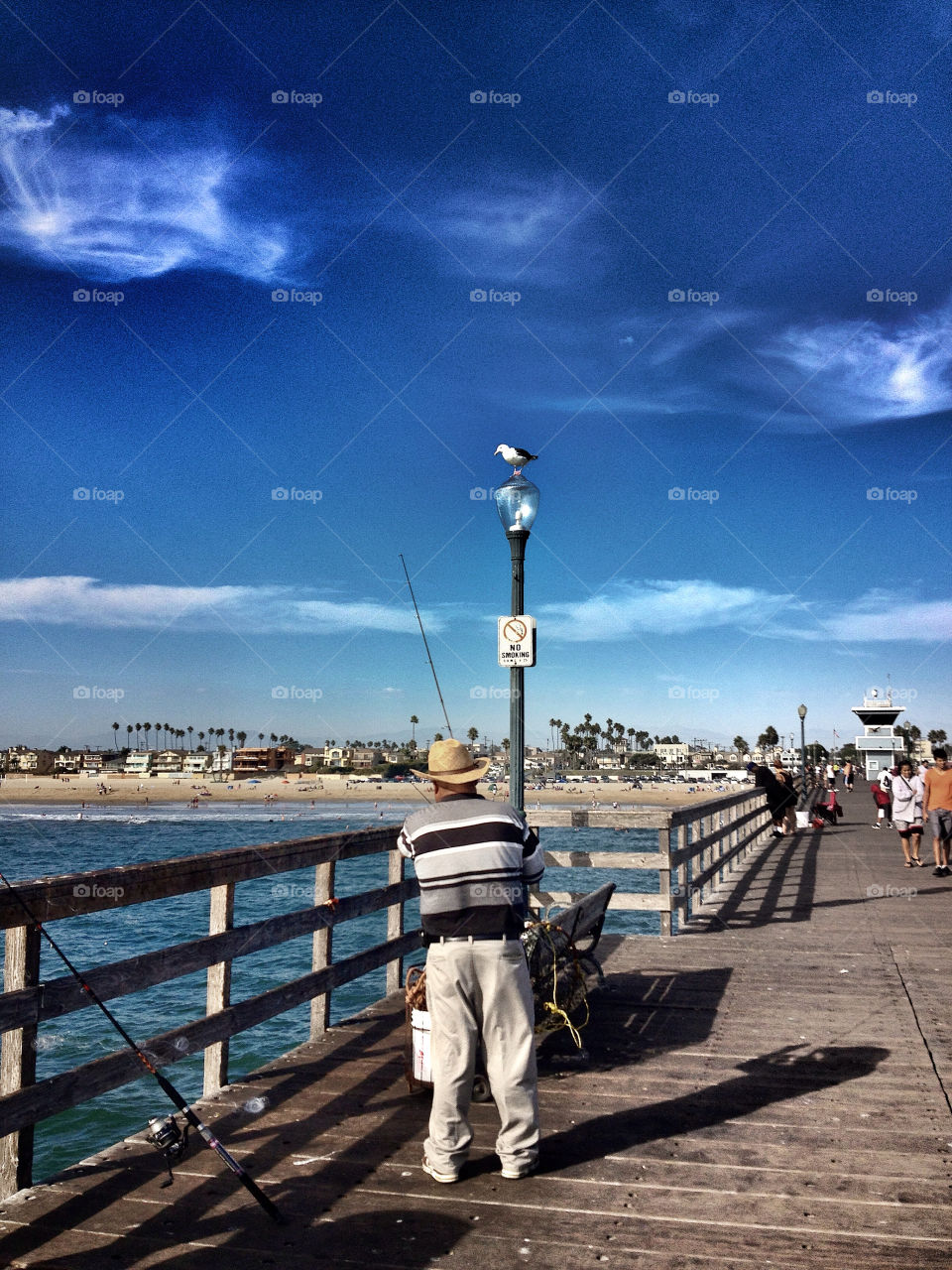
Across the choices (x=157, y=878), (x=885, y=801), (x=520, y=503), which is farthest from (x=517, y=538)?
(x=885, y=801)

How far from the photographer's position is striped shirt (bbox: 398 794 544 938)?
4230 mm

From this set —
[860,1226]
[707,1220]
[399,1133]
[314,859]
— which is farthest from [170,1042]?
[860,1226]

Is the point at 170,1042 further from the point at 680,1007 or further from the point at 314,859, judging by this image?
the point at 680,1007

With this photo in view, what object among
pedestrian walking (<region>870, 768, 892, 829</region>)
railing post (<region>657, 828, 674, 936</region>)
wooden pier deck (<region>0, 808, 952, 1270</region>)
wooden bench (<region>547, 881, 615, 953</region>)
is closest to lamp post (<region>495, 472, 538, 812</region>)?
wooden bench (<region>547, 881, 615, 953</region>)

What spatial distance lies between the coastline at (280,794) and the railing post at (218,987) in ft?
386

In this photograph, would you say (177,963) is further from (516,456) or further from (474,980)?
(516,456)

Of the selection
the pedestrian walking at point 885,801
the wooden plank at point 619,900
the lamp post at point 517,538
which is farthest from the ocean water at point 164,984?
the pedestrian walking at point 885,801

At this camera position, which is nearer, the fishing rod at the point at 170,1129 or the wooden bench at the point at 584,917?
the fishing rod at the point at 170,1129

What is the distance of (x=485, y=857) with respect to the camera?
169 inches

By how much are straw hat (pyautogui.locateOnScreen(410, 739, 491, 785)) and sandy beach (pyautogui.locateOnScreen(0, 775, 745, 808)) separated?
12025cm

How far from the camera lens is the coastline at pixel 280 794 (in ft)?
468

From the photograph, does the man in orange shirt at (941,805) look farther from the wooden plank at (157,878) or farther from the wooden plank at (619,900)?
the wooden plank at (157,878)

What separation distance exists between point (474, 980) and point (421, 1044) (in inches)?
47.5

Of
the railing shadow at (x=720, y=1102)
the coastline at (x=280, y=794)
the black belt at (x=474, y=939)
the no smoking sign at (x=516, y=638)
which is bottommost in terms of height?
the coastline at (x=280, y=794)
